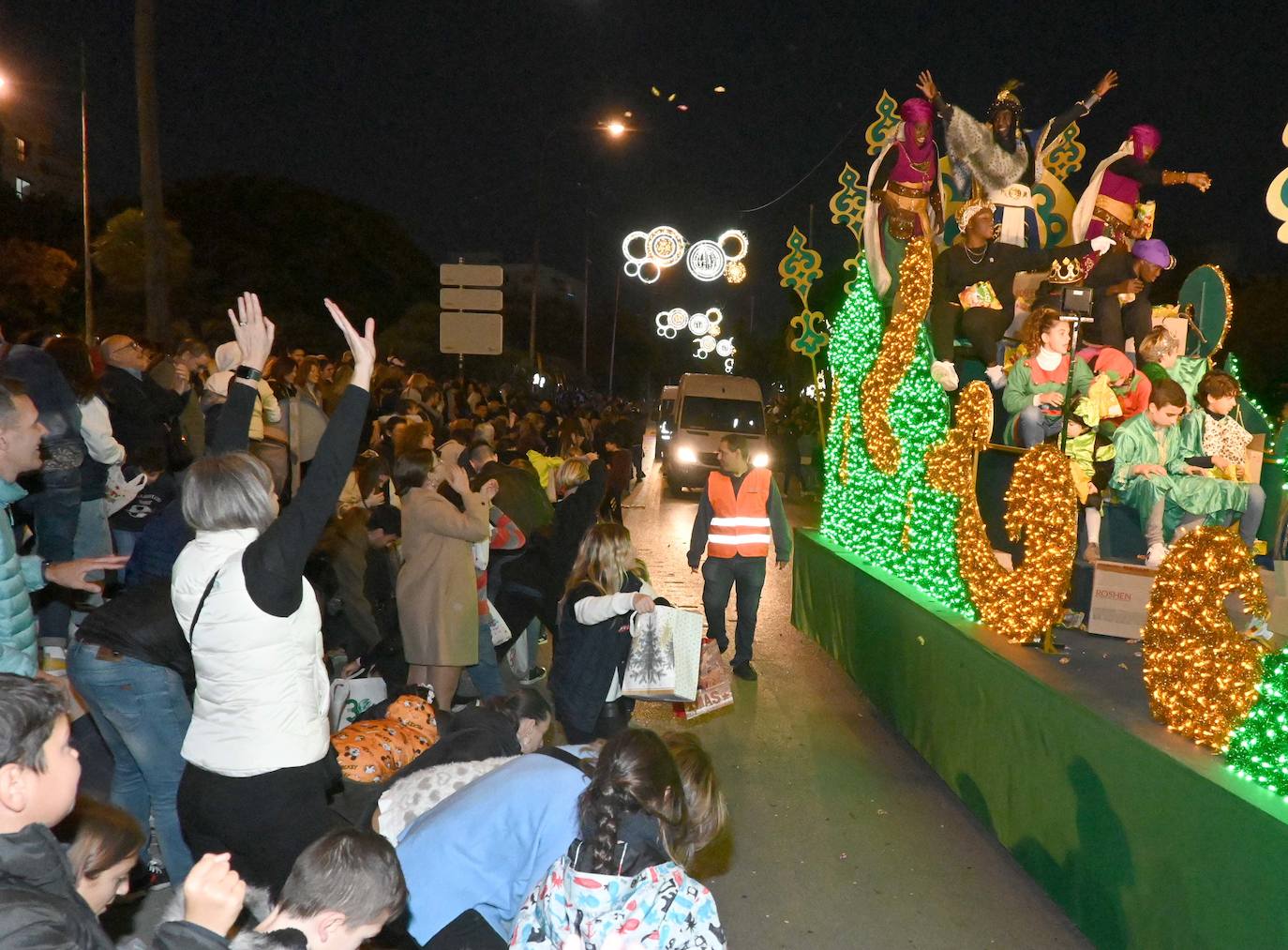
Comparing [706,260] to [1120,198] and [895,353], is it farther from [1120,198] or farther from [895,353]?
[895,353]

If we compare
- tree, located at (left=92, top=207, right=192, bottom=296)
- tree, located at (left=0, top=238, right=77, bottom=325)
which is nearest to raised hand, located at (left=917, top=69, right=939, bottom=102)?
tree, located at (left=92, top=207, right=192, bottom=296)

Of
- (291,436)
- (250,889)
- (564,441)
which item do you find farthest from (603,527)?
(564,441)

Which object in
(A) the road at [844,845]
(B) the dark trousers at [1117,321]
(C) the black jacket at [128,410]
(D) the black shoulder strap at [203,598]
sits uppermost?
(B) the dark trousers at [1117,321]

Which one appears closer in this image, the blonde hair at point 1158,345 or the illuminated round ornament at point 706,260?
the blonde hair at point 1158,345

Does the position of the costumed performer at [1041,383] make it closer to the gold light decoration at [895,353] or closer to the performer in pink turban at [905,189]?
the gold light decoration at [895,353]

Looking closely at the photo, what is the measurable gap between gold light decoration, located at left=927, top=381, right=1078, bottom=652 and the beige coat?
124 inches

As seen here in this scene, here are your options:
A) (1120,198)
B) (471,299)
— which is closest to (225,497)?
(1120,198)

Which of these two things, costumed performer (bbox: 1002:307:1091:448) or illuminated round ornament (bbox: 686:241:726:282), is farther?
illuminated round ornament (bbox: 686:241:726:282)

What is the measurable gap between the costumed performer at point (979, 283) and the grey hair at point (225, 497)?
751 cm

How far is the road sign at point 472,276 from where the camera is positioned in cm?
1380

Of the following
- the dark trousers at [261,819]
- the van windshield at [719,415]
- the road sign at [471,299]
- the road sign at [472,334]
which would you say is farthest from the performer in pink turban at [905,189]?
the van windshield at [719,415]

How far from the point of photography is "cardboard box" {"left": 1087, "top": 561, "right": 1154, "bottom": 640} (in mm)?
6762

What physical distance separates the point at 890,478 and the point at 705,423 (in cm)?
1628

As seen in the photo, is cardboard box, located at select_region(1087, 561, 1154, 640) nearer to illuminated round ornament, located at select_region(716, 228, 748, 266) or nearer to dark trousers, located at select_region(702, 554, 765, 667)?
dark trousers, located at select_region(702, 554, 765, 667)
